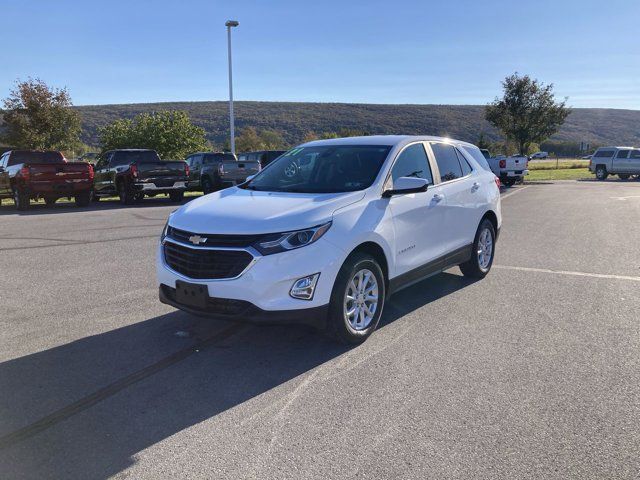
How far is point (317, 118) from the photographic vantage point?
95125 mm

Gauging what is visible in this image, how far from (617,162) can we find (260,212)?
35091mm

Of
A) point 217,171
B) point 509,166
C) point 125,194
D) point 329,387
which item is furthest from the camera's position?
point 509,166

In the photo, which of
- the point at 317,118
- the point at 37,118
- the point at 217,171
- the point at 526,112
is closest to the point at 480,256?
the point at 217,171

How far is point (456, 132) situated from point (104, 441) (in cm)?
9527

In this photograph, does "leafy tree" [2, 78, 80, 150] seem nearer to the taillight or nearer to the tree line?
the tree line

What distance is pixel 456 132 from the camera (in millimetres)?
93188

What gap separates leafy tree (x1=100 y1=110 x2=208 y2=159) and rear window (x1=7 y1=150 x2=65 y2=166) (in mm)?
19406

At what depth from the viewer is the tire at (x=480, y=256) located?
692 centimetres

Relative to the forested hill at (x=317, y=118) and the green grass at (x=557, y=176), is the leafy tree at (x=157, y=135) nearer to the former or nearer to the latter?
the green grass at (x=557, y=176)

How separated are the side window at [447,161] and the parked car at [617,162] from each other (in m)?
31.8

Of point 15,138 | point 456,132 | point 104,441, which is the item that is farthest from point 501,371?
point 456,132

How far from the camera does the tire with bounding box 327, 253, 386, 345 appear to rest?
4.42 metres

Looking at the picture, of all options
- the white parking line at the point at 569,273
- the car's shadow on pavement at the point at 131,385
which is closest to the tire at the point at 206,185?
the white parking line at the point at 569,273

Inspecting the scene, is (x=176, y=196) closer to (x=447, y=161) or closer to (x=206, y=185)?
(x=206, y=185)
